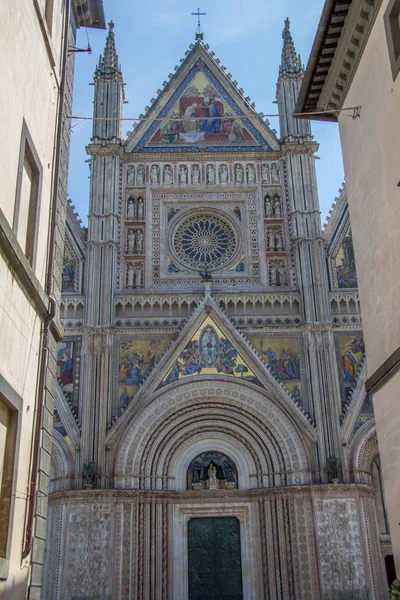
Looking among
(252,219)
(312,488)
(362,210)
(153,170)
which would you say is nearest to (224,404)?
(312,488)

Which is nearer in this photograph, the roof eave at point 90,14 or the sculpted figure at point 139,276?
the roof eave at point 90,14

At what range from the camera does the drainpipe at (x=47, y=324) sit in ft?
26.1

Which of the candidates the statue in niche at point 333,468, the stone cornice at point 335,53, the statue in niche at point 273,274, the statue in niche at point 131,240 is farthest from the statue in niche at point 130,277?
the stone cornice at point 335,53

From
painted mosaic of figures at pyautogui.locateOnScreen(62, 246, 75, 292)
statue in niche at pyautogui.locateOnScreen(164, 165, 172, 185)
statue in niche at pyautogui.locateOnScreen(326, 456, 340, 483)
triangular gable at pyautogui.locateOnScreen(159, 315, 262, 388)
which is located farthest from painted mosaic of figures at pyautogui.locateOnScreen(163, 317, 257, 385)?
statue in niche at pyautogui.locateOnScreen(164, 165, 172, 185)

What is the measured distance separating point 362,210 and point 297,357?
37.2 feet

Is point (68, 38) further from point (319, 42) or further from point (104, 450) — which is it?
point (104, 450)

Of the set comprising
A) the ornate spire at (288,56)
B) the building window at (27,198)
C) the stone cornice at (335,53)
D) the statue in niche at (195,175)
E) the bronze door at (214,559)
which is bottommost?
the bronze door at (214,559)

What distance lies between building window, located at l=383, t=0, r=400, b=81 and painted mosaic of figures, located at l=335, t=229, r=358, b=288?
13.5 m

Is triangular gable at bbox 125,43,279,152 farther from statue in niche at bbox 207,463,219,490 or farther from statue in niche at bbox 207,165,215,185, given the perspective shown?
statue in niche at bbox 207,463,219,490

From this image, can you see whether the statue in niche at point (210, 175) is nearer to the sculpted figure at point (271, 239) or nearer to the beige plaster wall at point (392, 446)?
the sculpted figure at point (271, 239)

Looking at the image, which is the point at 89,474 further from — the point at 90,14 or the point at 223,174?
the point at 90,14

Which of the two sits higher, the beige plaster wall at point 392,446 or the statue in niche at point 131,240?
the statue in niche at point 131,240

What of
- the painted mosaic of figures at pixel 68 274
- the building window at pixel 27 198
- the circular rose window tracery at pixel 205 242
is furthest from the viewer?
the circular rose window tracery at pixel 205 242

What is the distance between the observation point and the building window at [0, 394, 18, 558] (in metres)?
7.08
